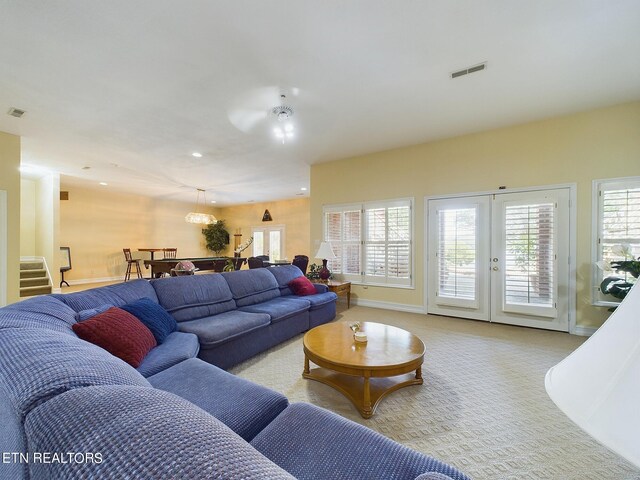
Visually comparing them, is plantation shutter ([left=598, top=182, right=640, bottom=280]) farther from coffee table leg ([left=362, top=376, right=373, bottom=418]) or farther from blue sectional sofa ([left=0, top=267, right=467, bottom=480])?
blue sectional sofa ([left=0, top=267, right=467, bottom=480])

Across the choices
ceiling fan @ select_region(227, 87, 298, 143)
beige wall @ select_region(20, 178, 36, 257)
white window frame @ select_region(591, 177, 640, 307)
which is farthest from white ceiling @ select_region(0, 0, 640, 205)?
beige wall @ select_region(20, 178, 36, 257)

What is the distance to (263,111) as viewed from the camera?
3.33m

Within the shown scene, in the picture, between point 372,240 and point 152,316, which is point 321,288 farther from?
point 152,316

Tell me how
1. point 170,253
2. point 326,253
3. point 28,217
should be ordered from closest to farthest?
point 326,253 → point 28,217 → point 170,253

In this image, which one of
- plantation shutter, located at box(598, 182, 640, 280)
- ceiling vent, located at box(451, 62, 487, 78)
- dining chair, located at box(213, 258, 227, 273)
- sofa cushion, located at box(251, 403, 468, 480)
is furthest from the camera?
dining chair, located at box(213, 258, 227, 273)

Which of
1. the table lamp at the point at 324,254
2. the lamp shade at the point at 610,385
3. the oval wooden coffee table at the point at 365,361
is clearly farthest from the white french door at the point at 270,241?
the lamp shade at the point at 610,385

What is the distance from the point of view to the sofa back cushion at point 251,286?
10.8 ft

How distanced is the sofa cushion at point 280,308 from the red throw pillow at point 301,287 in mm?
335

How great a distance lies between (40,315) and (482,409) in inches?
115

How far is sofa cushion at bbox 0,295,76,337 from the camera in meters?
1.16

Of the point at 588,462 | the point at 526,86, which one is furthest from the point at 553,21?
the point at 588,462

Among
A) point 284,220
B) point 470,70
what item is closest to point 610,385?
point 470,70

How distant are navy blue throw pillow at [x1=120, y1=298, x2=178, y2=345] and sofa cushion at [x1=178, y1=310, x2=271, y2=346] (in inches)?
9.1

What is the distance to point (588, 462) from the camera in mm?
1512
